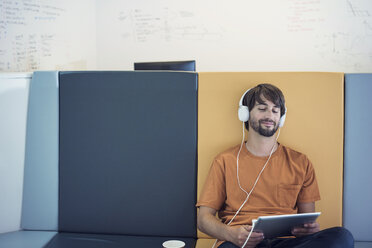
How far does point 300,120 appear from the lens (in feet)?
5.63

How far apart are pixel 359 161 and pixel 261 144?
45cm

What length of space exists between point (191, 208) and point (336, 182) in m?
0.65

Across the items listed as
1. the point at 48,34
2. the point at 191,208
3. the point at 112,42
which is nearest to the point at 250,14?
the point at 112,42

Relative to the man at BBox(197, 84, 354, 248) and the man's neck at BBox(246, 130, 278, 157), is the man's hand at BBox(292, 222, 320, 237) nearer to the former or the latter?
the man at BBox(197, 84, 354, 248)

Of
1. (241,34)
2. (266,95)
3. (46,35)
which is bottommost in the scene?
(266,95)

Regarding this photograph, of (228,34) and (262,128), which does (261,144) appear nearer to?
(262,128)

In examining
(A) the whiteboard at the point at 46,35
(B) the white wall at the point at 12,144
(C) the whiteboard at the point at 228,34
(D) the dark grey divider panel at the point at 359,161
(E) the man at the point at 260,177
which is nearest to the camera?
(E) the man at the point at 260,177

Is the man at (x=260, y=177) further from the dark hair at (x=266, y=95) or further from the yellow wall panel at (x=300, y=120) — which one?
the yellow wall panel at (x=300, y=120)

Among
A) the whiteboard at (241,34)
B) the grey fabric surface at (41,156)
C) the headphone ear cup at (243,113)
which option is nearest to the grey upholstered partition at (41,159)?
the grey fabric surface at (41,156)

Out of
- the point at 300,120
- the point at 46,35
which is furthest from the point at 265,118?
the point at 46,35

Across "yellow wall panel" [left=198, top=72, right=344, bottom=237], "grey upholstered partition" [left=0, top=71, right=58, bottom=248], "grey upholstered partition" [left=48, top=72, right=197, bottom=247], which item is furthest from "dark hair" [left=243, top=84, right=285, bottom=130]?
"grey upholstered partition" [left=0, top=71, right=58, bottom=248]

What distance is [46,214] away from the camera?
182 cm

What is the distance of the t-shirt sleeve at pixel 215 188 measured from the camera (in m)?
1.59

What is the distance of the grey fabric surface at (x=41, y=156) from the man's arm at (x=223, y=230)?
0.73 m
